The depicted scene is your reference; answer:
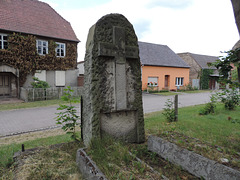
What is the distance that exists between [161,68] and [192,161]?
2047 centimetres

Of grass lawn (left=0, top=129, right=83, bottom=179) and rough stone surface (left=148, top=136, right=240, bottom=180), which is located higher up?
rough stone surface (left=148, top=136, right=240, bottom=180)

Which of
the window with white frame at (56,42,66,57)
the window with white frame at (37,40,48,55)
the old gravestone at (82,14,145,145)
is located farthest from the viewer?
the window with white frame at (56,42,66,57)

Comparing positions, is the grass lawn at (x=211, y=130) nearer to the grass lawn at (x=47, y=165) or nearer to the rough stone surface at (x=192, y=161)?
the rough stone surface at (x=192, y=161)

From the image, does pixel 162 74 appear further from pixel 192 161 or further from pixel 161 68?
pixel 192 161

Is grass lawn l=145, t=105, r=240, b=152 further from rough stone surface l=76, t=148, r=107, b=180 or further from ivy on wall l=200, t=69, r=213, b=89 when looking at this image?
ivy on wall l=200, t=69, r=213, b=89

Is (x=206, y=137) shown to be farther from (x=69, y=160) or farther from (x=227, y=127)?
(x=69, y=160)

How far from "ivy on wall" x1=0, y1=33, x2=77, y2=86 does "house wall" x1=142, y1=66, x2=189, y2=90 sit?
946 centimetres

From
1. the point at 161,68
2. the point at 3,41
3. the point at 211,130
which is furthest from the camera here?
the point at 161,68

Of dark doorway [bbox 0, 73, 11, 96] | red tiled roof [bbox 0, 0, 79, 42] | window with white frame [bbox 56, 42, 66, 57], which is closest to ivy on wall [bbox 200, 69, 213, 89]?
red tiled roof [bbox 0, 0, 79, 42]

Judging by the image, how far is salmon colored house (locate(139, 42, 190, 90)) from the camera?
20828 mm

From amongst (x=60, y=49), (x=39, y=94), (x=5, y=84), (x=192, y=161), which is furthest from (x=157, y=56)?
(x=192, y=161)

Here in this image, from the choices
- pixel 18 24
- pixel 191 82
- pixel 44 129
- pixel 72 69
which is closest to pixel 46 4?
pixel 18 24

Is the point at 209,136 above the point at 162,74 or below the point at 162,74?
Result: below

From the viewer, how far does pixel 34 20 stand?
1512 centimetres
